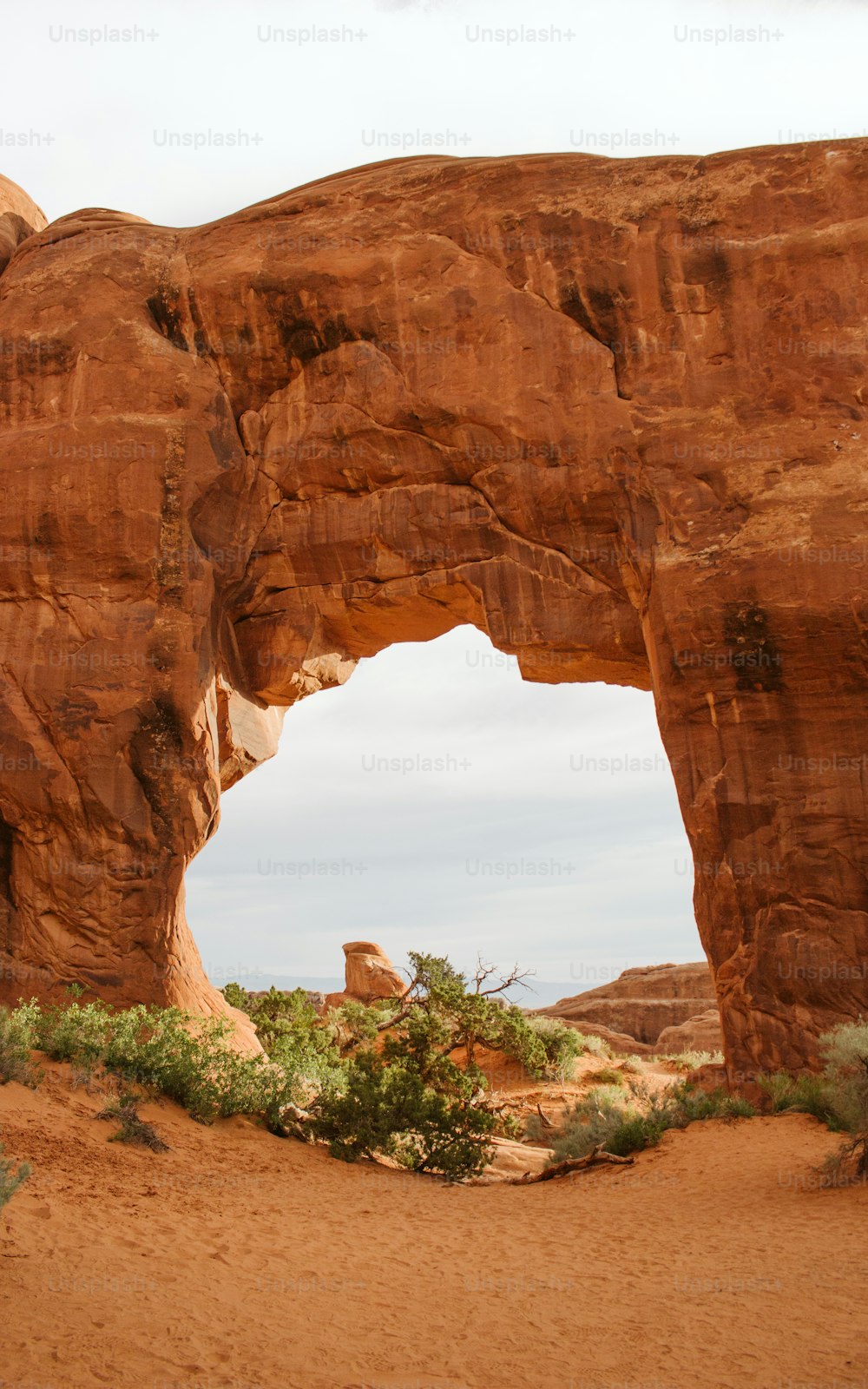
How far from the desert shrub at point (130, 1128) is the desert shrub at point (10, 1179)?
3.49 m

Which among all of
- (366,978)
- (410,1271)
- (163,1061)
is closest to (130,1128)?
(163,1061)

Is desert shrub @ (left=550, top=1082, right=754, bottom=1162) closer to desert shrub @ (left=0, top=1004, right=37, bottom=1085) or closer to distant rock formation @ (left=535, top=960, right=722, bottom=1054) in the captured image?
desert shrub @ (left=0, top=1004, right=37, bottom=1085)

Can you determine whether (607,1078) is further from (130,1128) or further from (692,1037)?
(130,1128)

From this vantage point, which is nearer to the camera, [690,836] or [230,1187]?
[230,1187]

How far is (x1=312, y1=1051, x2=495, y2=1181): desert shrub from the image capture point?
11.7m

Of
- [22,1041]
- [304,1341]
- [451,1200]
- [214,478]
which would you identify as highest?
[214,478]

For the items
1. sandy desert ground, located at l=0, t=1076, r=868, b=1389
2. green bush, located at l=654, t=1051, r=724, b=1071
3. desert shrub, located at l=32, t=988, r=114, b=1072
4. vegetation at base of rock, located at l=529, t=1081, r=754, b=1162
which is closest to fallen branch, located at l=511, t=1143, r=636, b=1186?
vegetation at base of rock, located at l=529, t=1081, r=754, b=1162

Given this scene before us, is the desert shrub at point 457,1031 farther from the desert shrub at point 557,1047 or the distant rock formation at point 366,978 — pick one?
the distant rock formation at point 366,978

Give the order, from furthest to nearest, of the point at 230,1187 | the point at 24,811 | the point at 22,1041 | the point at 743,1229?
1. the point at 24,811
2. the point at 22,1041
3. the point at 230,1187
4. the point at 743,1229

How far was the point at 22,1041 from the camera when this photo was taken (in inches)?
431

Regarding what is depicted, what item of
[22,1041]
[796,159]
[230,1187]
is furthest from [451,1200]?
[796,159]

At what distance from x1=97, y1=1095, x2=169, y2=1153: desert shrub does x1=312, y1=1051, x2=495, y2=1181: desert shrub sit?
6.87 ft

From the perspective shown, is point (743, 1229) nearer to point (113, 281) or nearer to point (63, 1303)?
point (63, 1303)

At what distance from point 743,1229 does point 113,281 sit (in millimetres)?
14807
